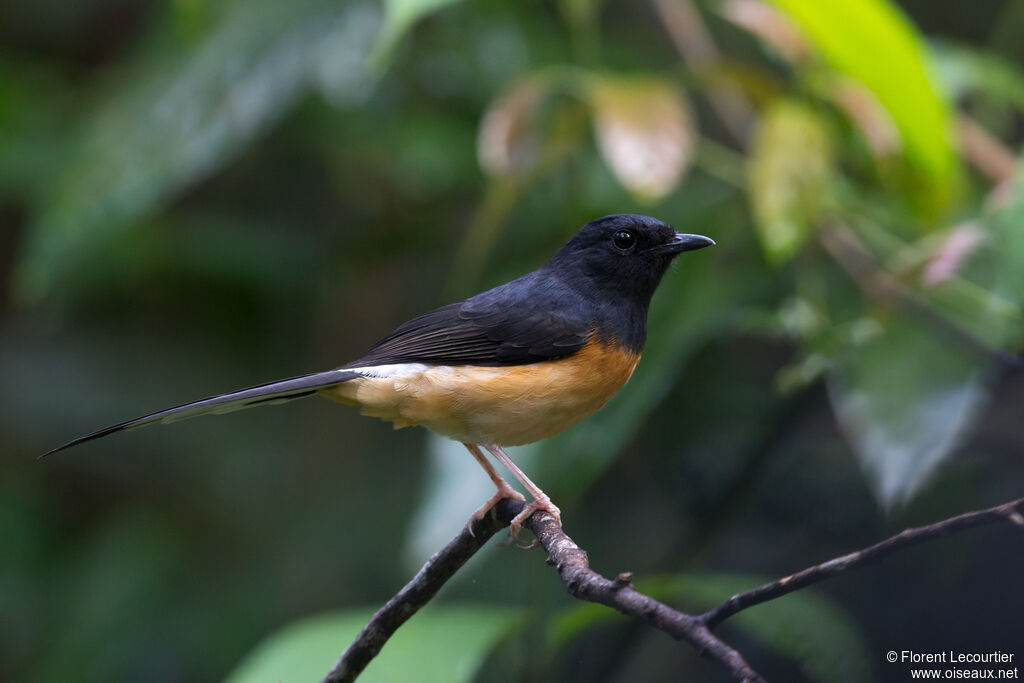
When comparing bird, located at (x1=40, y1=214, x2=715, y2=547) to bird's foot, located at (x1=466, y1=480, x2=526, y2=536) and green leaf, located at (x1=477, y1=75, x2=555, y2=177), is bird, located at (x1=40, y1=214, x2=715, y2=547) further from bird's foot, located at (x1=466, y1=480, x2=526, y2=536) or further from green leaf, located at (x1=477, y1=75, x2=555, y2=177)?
green leaf, located at (x1=477, y1=75, x2=555, y2=177)

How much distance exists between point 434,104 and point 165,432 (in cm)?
182

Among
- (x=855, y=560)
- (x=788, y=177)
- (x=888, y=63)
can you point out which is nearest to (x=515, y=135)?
(x=788, y=177)

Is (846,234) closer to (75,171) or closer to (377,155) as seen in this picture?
(377,155)

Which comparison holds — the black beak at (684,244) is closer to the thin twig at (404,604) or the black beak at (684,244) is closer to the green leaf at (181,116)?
the thin twig at (404,604)

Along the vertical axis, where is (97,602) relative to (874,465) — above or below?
above

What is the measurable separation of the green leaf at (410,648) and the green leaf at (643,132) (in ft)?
3.39

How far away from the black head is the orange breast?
111mm

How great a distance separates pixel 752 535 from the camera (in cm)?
199

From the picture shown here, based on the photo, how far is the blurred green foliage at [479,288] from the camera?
6.51 feet

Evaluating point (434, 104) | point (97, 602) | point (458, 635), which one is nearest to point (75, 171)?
point (434, 104)

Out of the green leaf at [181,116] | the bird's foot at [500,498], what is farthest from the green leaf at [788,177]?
the green leaf at [181,116]

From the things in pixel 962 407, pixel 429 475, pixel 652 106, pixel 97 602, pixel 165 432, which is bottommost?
pixel 962 407

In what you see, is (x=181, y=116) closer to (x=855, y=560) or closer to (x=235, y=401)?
(x=235, y=401)

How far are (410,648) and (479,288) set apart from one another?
1.14m
